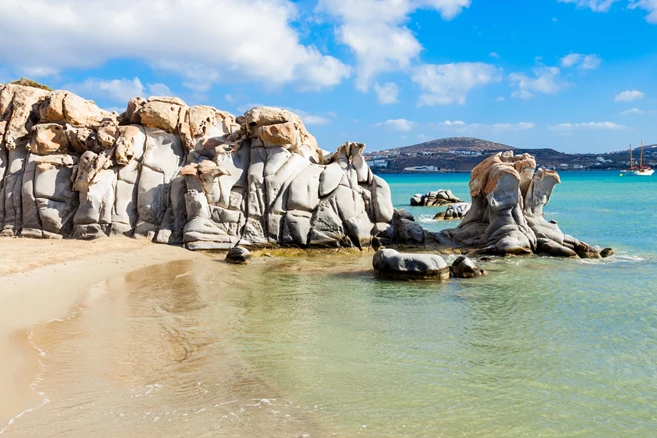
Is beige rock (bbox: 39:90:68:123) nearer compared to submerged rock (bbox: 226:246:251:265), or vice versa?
submerged rock (bbox: 226:246:251:265)

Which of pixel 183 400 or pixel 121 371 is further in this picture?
pixel 121 371

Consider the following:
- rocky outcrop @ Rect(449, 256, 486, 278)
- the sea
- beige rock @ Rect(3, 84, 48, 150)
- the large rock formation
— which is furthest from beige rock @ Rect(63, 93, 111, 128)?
rocky outcrop @ Rect(449, 256, 486, 278)

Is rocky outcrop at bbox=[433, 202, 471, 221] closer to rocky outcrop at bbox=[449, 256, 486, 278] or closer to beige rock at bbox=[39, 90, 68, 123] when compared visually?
rocky outcrop at bbox=[449, 256, 486, 278]

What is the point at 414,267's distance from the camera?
472 inches

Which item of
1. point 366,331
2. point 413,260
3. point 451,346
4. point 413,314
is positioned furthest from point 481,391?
point 413,260

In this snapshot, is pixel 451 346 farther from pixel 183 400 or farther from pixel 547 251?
pixel 547 251

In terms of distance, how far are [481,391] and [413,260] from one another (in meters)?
6.09

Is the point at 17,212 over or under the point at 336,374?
over

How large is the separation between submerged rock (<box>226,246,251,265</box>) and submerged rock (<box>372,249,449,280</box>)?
3.56m

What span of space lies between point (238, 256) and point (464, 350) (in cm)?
744

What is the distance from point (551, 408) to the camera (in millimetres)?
5742

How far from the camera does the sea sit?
534 cm

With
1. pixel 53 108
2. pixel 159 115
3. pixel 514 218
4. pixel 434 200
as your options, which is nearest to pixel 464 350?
pixel 514 218

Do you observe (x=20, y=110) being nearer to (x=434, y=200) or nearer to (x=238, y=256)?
(x=238, y=256)
